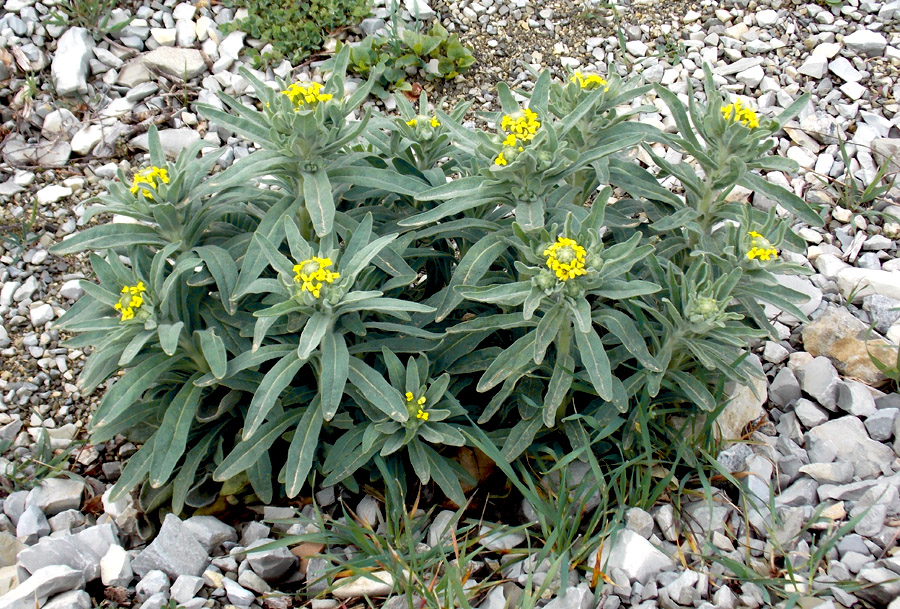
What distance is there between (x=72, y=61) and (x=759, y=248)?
16.1 feet

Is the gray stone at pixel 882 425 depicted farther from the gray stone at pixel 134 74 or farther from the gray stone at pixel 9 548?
the gray stone at pixel 134 74

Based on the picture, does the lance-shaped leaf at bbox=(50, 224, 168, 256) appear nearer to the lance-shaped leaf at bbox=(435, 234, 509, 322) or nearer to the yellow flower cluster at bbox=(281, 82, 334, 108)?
the yellow flower cluster at bbox=(281, 82, 334, 108)

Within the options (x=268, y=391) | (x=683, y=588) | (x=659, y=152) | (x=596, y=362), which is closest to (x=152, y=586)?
(x=268, y=391)

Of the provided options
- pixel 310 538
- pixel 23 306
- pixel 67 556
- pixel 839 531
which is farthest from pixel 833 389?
pixel 23 306

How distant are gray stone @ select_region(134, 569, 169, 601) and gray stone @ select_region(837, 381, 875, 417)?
10.6ft

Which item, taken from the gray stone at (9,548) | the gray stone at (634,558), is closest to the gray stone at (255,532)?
the gray stone at (9,548)

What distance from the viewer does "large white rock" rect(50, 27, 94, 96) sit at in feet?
18.9

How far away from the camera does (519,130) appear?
3.25m

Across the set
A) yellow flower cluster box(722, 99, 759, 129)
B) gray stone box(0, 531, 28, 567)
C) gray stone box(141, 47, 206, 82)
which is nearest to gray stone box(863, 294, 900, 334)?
yellow flower cluster box(722, 99, 759, 129)

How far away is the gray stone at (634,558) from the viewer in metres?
3.25

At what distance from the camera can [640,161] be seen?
5.61 metres

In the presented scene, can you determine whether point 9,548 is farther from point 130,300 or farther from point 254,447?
point 130,300

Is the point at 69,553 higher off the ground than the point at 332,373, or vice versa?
the point at 332,373

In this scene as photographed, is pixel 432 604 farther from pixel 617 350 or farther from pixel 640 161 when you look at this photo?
pixel 640 161
